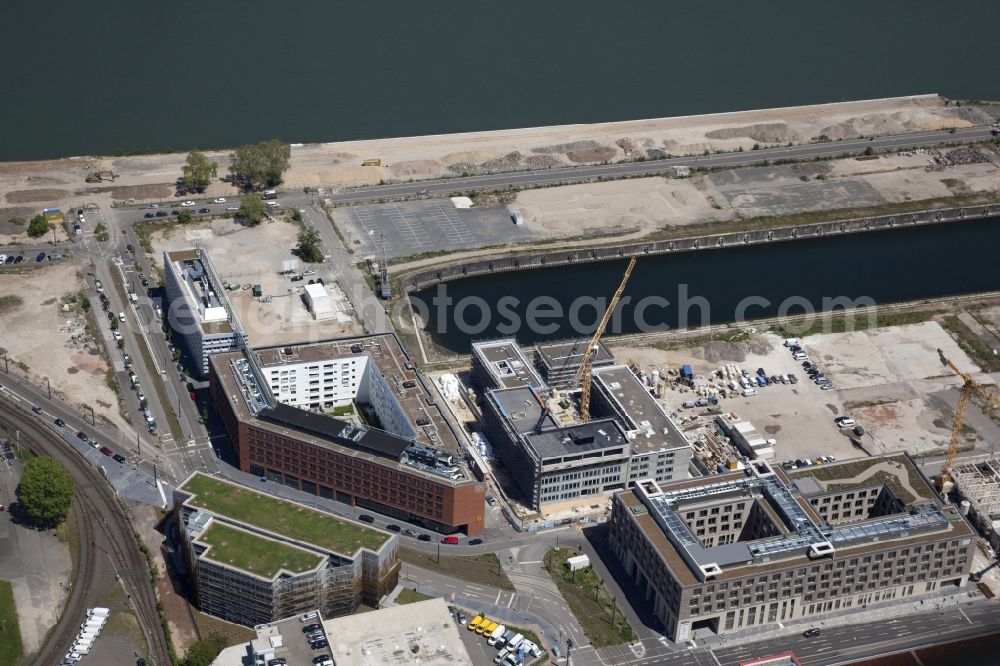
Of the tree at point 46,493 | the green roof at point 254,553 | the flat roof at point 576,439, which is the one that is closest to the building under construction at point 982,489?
the flat roof at point 576,439

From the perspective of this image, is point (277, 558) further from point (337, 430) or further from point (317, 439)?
point (337, 430)

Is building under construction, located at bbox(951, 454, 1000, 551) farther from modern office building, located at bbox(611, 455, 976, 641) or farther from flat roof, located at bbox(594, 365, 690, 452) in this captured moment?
flat roof, located at bbox(594, 365, 690, 452)

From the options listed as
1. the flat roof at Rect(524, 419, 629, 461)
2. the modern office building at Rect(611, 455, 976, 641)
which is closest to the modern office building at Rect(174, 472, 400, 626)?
the flat roof at Rect(524, 419, 629, 461)

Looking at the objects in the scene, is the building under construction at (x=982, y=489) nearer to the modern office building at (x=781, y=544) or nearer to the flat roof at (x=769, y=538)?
the modern office building at (x=781, y=544)

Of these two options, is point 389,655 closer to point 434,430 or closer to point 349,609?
point 349,609

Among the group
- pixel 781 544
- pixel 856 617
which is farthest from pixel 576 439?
pixel 856 617
